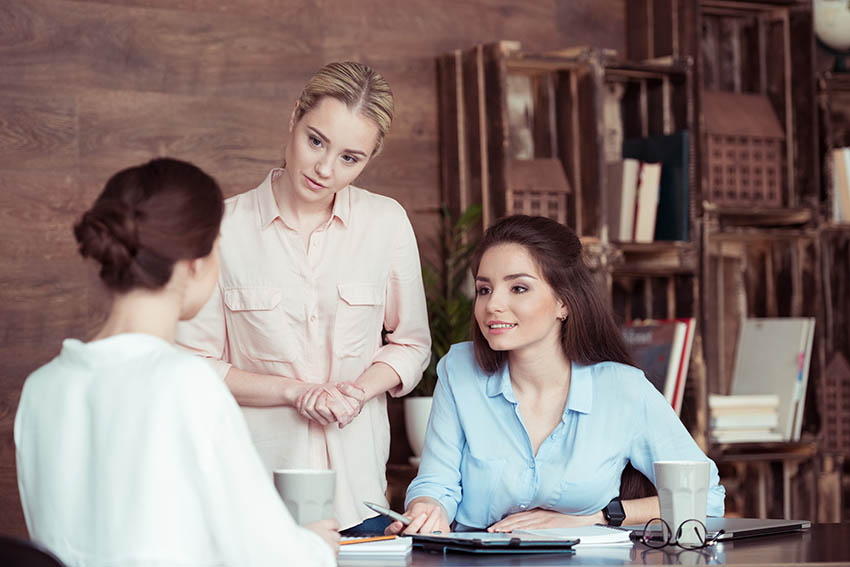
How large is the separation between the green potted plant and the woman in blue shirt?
937 millimetres

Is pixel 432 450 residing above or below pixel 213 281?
below

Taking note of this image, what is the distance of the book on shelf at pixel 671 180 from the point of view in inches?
143

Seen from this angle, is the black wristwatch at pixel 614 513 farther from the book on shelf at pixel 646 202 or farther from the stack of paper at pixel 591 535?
the book on shelf at pixel 646 202

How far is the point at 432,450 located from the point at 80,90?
5.20 feet

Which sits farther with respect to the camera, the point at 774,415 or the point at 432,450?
the point at 774,415

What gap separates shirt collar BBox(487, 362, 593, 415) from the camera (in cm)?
219

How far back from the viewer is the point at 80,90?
3.12 m

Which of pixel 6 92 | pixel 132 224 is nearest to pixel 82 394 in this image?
pixel 132 224

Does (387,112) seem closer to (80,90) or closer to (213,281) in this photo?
(213,281)

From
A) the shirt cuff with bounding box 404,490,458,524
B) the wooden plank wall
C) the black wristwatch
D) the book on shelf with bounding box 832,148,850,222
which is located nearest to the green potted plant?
the wooden plank wall

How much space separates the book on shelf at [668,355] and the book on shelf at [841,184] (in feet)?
2.41

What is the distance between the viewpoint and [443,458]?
218 cm

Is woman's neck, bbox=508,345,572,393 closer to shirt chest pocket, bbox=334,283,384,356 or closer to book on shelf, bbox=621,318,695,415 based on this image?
shirt chest pocket, bbox=334,283,384,356

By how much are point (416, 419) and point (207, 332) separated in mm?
1100
